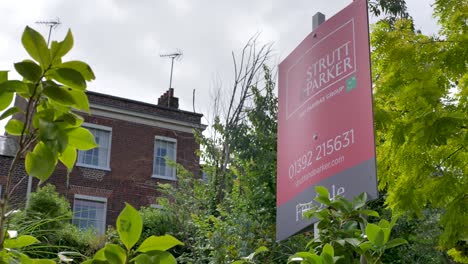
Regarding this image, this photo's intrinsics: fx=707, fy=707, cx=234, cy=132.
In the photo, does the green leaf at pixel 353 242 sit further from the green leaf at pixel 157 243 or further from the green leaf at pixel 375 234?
the green leaf at pixel 157 243

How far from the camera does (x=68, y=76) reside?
1.11 metres

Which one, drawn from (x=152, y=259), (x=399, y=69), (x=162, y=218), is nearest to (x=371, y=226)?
(x=152, y=259)

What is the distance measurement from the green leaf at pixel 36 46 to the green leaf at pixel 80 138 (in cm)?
12

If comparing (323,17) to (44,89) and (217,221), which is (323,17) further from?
(217,221)

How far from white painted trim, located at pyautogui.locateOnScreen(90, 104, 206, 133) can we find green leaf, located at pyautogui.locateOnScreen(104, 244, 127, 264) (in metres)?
23.3

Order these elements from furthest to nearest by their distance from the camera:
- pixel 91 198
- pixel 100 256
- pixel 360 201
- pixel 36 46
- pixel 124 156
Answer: pixel 124 156 → pixel 91 198 → pixel 360 201 → pixel 100 256 → pixel 36 46

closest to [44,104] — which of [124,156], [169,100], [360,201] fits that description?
[360,201]

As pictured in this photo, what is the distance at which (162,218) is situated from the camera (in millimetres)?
16984

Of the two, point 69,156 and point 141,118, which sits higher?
point 141,118

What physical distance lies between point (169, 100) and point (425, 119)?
21.2 m

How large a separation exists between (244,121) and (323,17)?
8368 millimetres

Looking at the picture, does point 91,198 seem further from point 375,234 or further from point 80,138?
point 80,138

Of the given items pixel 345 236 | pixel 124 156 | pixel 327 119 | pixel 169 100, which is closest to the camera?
pixel 345 236

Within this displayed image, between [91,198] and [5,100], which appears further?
[91,198]
